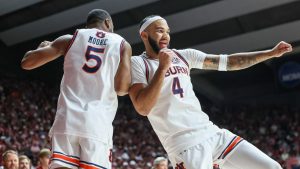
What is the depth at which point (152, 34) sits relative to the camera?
354 centimetres

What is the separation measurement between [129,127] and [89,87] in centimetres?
1566

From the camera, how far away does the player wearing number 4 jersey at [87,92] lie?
2.71m

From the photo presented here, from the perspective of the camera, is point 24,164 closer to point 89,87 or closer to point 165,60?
point 89,87

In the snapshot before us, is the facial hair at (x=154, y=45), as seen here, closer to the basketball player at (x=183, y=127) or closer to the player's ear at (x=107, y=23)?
the basketball player at (x=183, y=127)

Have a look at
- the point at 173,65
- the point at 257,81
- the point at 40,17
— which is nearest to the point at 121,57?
the point at 173,65

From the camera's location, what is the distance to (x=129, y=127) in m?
18.4

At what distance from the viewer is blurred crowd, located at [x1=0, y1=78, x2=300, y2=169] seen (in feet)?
45.2

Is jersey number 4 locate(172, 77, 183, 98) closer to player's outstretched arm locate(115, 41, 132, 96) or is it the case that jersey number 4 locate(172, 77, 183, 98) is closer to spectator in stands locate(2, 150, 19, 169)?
player's outstretched arm locate(115, 41, 132, 96)

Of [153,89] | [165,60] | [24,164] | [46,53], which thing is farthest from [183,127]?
[24,164]

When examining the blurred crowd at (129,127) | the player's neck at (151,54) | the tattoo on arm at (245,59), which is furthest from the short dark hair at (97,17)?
the blurred crowd at (129,127)

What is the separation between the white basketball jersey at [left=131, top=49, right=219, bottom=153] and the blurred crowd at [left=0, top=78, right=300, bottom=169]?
30.3 feet

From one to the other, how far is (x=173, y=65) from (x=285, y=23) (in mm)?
12184

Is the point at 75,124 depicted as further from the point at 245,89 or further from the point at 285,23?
the point at 245,89

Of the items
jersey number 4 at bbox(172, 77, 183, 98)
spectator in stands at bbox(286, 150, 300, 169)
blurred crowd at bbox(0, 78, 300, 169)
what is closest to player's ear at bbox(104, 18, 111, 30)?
jersey number 4 at bbox(172, 77, 183, 98)
